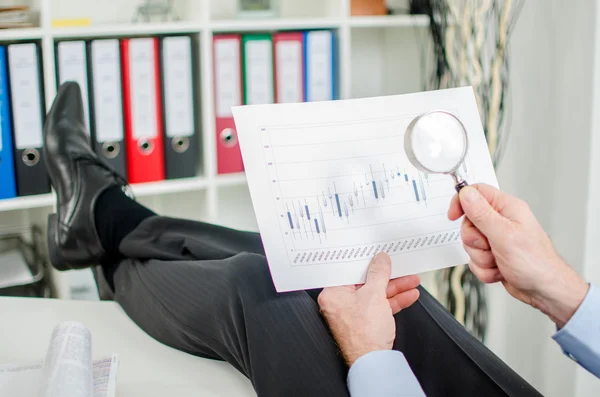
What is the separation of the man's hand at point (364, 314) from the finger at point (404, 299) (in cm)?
10

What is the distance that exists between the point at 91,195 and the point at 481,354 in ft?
2.79

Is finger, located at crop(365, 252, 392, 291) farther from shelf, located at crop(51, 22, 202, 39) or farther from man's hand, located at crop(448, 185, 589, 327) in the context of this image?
shelf, located at crop(51, 22, 202, 39)

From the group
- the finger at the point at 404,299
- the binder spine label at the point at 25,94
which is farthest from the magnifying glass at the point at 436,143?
the binder spine label at the point at 25,94

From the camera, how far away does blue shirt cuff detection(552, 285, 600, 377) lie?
85 centimetres

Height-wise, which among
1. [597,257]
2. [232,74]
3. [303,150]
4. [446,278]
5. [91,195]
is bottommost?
[446,278]

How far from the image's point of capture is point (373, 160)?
931 millimetres

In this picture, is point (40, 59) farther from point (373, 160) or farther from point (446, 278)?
point (446, 278)

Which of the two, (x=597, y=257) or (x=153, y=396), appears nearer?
(x=153, y=396)

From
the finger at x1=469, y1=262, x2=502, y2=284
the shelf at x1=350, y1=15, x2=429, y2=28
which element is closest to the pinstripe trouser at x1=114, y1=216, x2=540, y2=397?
the finger at x1=469, y1=262, x2=502, y2=284

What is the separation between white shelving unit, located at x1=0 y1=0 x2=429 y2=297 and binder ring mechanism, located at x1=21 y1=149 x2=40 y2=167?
84mm

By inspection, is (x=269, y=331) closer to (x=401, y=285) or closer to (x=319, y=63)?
(x=401, y=285)

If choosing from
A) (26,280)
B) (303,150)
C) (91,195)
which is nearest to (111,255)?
(91,195)

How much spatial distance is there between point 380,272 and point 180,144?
3.35ft

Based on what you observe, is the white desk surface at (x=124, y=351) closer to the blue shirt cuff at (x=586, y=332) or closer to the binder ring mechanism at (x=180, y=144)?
the blue shirt cuff at (x=586, y=332)
